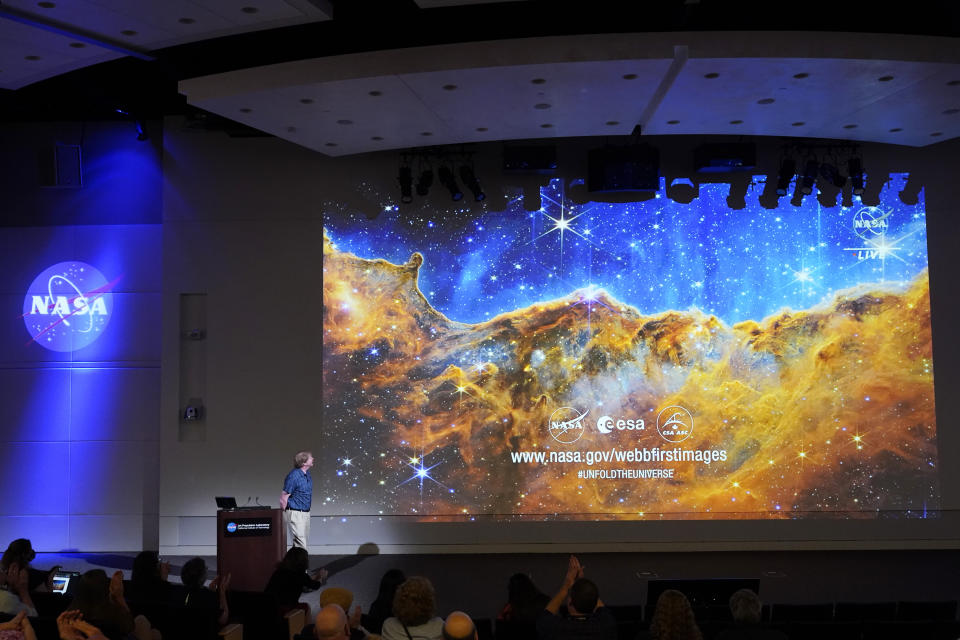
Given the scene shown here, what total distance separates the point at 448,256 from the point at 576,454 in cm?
262

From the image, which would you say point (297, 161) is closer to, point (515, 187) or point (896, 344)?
point (515, 187)

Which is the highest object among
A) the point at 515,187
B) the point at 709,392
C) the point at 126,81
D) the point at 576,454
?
the point at 126,81

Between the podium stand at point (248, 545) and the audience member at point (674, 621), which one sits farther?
the podium stand at point (248, 545)

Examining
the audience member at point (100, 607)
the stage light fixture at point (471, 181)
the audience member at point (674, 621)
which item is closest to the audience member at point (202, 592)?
the audience member at point (100, 607)

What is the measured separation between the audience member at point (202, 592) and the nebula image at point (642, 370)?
460 centimetres

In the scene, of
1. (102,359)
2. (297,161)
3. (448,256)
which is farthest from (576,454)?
(102,359)

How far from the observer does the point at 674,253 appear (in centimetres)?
975

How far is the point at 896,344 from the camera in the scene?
381 inches

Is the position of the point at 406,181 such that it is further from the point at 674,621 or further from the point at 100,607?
the point at 674,621

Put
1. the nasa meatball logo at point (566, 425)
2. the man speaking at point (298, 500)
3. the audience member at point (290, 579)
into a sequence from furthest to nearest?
the nasa meatball logo at point (566, 425) → the man speaking at point (298, 500) → the audience member at point (290, 579)

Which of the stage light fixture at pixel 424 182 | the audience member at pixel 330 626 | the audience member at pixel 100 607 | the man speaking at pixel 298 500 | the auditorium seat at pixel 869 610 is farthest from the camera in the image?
the stage light fixture at pixel 424 182

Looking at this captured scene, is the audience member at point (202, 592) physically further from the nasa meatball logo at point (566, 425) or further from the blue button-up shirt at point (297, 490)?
A: the nasa meatball logo at point (566, 425)

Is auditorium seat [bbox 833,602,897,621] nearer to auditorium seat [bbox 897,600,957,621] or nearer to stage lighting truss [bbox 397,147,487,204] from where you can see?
auditorium seat [bbox 897,600,957,621]

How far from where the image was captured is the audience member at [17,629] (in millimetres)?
3508
